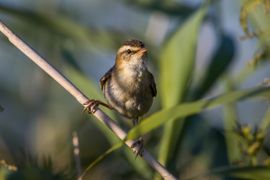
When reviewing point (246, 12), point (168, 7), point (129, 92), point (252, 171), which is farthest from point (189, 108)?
point (168, 7)

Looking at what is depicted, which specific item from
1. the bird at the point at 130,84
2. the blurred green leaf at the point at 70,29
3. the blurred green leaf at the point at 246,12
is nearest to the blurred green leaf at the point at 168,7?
the blurred green leaf at the point at 70,29

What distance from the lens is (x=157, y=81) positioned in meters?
3.73

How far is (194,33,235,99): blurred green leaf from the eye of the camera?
342 cm

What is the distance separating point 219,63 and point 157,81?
0.41 metres

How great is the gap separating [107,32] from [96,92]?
84 centimetres

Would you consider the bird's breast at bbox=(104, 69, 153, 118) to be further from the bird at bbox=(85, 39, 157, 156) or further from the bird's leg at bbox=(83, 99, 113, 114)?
the bird's leg at bbox=(83, 99, 113, 114)

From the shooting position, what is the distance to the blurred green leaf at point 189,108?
8.00 ft

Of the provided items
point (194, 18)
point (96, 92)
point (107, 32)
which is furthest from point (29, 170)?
point (107, 32)

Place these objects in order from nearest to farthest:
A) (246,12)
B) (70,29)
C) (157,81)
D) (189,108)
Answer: (189,108) → (246,12) → (157,81) → (70,29)

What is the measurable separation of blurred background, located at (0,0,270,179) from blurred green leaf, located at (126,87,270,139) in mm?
157

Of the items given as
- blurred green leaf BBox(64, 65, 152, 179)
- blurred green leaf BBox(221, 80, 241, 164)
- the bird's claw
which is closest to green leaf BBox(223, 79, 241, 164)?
blurred green leaf BBox(221, 80, 241, 164)

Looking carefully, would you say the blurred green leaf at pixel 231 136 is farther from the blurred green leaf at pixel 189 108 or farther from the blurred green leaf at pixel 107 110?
the blurred green leaf at pixel 189 108

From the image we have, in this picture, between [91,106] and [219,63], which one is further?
[219,63]

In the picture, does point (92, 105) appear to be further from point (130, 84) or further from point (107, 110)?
point (130, 84)
